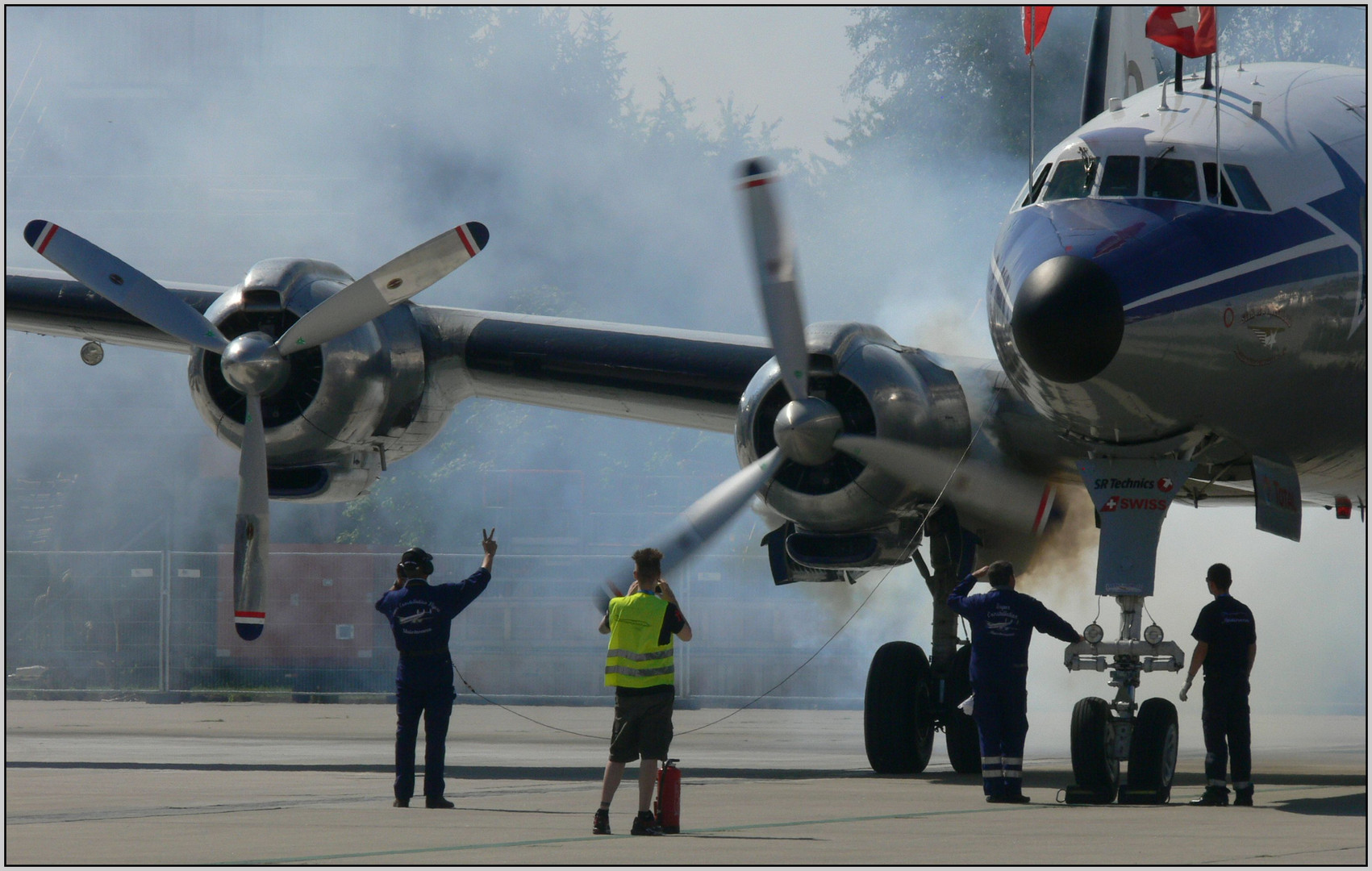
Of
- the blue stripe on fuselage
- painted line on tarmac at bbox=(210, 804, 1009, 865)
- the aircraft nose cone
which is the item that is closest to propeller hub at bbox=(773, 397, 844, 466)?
the blue stripe on fuselage

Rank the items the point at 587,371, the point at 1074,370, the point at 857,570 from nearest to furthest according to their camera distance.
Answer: the point at 1074,370
the point at 857,570
the point at 587,371

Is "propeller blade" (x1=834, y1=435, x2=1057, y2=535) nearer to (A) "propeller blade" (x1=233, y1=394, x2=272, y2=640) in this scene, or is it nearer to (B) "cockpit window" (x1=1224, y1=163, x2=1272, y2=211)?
(B) "cockpit window" (x1=1224, y1=163, x2=1272, y2=211)

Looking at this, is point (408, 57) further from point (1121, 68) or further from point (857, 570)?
point (857, 570)

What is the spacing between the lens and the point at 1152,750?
34.8 ft

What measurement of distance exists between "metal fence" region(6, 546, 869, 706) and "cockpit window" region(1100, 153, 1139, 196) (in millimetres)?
17844

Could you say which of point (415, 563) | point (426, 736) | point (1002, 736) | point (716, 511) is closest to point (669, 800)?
point (426, 736)

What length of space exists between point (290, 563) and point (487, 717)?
20.4ft

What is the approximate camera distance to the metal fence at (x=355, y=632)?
92.5 feet

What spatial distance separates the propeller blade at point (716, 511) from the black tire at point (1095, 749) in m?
3.20

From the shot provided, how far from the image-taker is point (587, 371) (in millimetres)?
15156

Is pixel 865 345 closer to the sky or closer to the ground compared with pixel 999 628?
closer to the sky

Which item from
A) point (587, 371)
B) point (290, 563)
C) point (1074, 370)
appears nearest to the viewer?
point (1074, 370)

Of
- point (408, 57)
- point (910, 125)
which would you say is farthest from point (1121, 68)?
point (408, 57)

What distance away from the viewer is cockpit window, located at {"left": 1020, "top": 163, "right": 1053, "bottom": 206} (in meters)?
11.2
